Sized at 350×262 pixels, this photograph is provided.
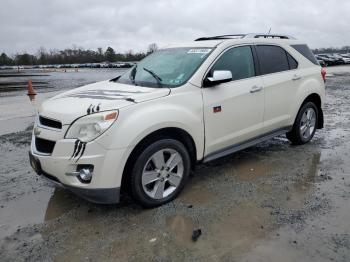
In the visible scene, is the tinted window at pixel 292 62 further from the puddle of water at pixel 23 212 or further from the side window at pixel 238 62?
the puddle of water at pixel 23 212

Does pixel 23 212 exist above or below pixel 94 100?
below

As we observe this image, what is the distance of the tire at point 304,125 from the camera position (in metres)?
5.99

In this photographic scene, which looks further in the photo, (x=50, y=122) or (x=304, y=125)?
(x=304, y=125)

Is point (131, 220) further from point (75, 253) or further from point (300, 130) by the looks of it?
point (300, 130)

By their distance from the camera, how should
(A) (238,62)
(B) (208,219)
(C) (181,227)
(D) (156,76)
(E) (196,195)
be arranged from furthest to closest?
(A) (238,62)
(D) (156,76)
(E) (196,195)
(B) (208,219)
(C) (181,227)

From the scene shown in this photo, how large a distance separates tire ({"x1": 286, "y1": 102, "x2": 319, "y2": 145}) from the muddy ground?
2.32 feet

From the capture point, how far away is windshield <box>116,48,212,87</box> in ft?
14.6

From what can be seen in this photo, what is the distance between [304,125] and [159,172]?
11.0 feet

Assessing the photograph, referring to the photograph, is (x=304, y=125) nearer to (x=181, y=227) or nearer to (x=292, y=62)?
(x=292, y=62)

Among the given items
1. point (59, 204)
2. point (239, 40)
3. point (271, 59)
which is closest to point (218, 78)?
point (239, 40)

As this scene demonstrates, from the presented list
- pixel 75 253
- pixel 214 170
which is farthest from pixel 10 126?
pixel 75 253

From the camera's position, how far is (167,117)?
3.91m

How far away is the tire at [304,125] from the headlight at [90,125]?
357cm

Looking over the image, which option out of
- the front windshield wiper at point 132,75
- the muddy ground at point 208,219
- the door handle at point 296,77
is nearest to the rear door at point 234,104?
the muddy ground at point 208,219
